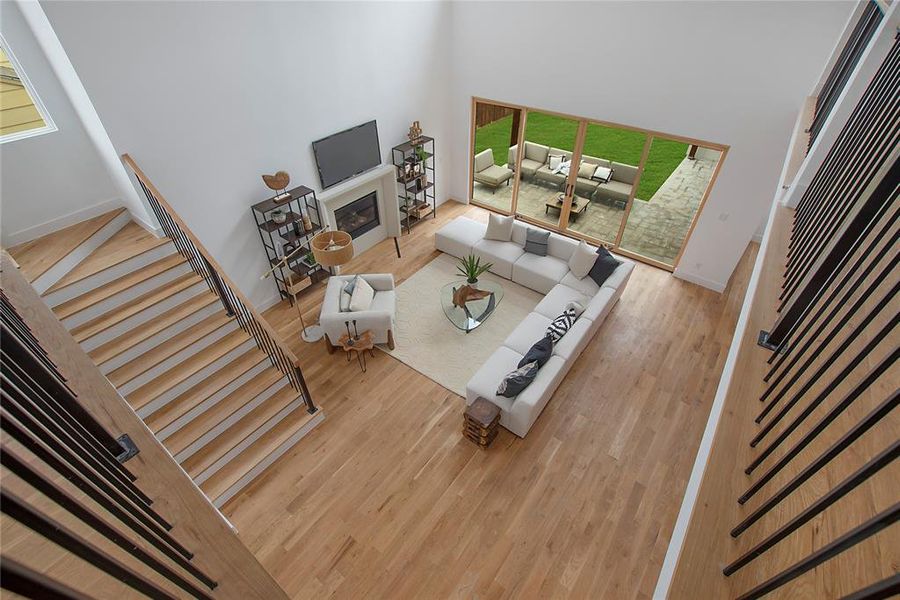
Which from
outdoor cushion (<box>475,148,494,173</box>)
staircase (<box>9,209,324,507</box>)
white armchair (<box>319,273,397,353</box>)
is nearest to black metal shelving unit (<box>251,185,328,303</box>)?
white armchair (<box>319,273,397,353</box>)

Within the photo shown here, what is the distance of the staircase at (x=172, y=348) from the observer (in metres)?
3.76

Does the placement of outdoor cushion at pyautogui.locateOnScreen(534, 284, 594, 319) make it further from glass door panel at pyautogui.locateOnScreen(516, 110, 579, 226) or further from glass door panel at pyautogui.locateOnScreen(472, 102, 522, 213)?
glass door panel at pyautogui.locateOnScreen(472, 102, 522, 213)

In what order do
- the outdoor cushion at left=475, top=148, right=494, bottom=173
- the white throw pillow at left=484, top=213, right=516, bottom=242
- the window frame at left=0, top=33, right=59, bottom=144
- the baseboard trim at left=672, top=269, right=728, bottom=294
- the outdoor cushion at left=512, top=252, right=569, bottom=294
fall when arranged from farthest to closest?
the outdoor cushion at left=475, top=148, right=494, bottom=173, the white throw pillow at left=484, top=213, right=516, bottom=242, the baseboard trim at left=672, top=269, right=728, bottom=294, the outdoor cushion at left=512, top=252, right=569, bottom=294, the window frame at left=0, top=33, right=59, bottom=144

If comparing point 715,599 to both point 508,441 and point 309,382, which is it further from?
point 309,382

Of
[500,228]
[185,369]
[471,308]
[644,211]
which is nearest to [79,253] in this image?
[185,369]

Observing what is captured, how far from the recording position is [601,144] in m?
10.3

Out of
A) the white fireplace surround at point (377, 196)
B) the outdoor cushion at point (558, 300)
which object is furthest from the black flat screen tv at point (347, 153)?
the outdoor cushion at point (558, 300)

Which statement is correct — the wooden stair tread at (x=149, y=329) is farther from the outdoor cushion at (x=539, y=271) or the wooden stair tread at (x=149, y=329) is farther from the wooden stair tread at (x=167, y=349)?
the outdoor cushion at (x=539, y=271)

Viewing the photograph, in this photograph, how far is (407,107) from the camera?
6.68m

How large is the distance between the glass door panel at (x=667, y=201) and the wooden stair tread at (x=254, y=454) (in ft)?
18.6

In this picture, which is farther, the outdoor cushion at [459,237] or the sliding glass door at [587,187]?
the sliding glass door at [587,187]

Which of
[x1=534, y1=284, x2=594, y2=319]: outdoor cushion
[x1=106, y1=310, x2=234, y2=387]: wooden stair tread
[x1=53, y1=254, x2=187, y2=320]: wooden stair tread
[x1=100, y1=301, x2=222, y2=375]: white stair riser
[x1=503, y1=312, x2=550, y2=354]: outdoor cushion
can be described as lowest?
[x1=503, y1=312, x2=550, y2=354]: outdoor cushion

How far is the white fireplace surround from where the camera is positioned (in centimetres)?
607

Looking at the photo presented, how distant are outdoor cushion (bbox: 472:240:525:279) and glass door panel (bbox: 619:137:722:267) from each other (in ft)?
6.59
